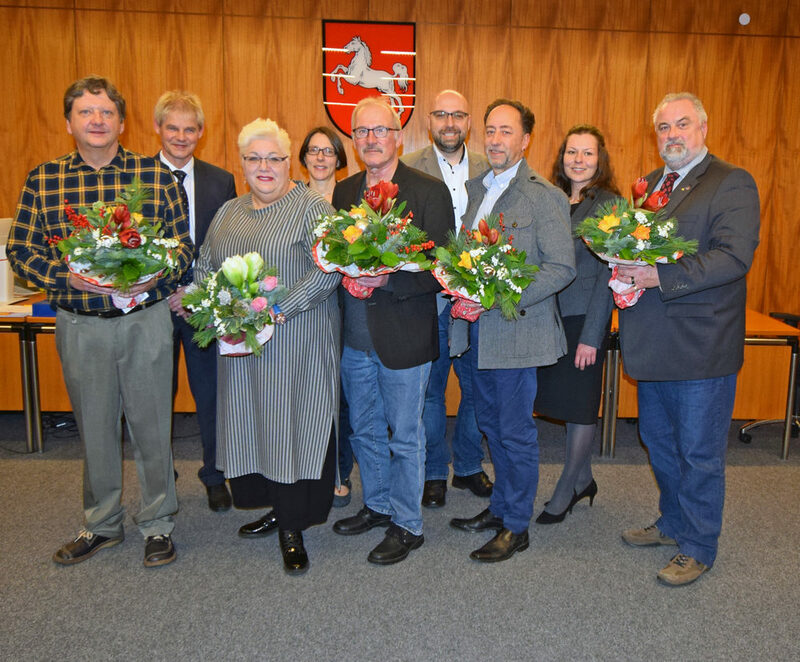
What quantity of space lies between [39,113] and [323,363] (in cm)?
479

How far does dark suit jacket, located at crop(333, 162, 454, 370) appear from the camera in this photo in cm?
293

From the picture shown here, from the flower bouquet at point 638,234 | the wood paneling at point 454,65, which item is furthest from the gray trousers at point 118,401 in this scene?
the wood paneling at point 454,65

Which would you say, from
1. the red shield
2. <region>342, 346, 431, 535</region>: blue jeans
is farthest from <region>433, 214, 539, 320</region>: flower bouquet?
the red shield

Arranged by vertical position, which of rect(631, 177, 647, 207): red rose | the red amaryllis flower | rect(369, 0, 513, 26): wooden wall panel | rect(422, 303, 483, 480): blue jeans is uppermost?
rect(369, 0, 513, 26): wooden wall panel

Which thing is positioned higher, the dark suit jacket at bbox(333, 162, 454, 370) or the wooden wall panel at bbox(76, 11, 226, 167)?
the wooden wall panel at bbox(76, 11, 226, 167)

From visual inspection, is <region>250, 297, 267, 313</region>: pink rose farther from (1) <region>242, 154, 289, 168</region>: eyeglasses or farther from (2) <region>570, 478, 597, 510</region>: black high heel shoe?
(2) <region>570, 478, 597, 510</region>: black high heel shoe

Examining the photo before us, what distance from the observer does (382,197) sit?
8.77ft

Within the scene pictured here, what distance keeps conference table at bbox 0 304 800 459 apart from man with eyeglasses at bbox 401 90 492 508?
1.13 metres

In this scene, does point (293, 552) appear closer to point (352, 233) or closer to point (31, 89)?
point (352, 233)

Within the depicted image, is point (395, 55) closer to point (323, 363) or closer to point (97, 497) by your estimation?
point (323, 363)

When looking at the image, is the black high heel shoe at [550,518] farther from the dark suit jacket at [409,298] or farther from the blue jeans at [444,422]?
the dark suit jacket at [409,298]

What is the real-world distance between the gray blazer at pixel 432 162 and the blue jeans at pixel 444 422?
0.83 m

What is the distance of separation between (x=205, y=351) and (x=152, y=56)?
369 cm

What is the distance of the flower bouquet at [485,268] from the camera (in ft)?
8.82
